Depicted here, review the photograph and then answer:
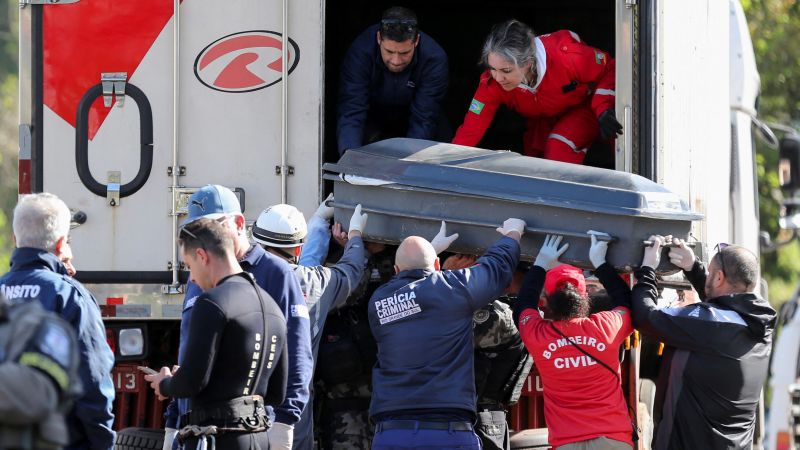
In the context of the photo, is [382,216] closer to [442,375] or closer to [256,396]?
[442,375]

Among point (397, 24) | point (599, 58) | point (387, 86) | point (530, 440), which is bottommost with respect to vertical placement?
point (530, 440)

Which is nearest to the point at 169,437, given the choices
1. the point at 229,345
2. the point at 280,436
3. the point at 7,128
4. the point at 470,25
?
the point at 280,436

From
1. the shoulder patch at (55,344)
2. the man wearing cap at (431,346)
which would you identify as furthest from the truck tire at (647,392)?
the shoulder patch at (55,344)

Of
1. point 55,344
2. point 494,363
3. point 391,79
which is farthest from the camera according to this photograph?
point 391,79

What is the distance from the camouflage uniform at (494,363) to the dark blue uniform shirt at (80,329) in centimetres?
173

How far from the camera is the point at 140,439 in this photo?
605 centimetres

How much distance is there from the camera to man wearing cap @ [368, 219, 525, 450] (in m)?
5.39

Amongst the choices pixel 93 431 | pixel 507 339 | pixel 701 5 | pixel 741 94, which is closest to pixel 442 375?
pixel 507 339

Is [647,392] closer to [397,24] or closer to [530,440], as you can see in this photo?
[530,440]

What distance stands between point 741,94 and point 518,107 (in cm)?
252

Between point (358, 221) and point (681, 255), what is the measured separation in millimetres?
1369

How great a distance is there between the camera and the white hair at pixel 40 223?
494 centimetres

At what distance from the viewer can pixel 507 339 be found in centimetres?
596

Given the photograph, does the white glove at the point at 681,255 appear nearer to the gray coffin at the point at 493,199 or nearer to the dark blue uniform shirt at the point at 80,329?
the gray coffin at the point at 493,199
